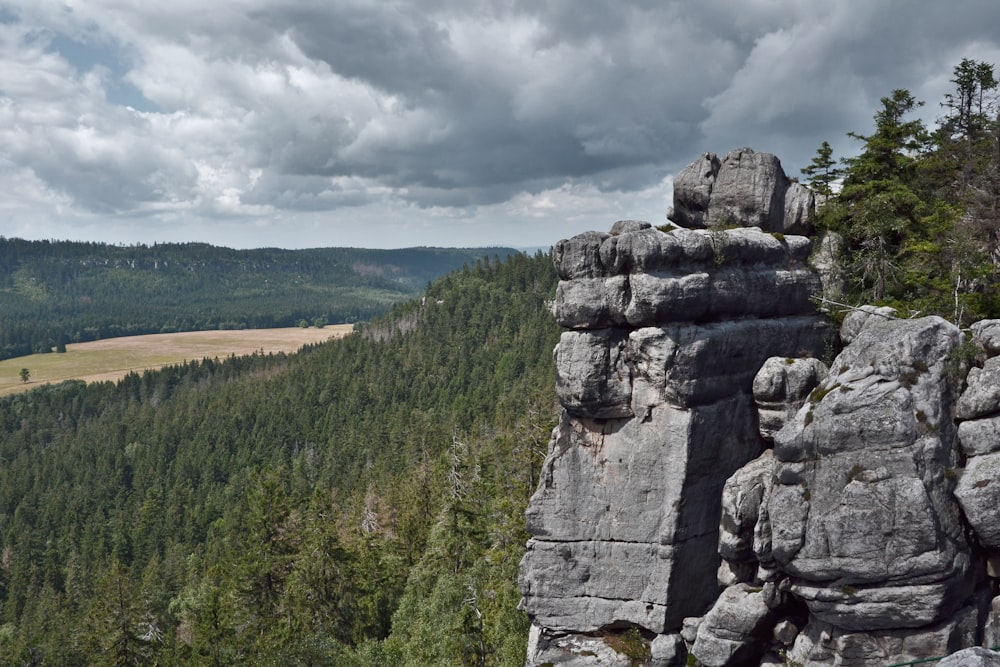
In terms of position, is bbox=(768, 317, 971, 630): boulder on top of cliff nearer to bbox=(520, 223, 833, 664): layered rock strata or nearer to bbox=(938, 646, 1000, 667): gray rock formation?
bbox=(938, 646, 1000, 667): gray rock formation

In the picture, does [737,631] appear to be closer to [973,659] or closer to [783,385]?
[973,659]

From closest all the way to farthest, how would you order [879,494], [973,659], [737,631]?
[973,659], [879,494], [737,631]

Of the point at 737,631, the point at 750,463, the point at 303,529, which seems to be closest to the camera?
the point at 737,631

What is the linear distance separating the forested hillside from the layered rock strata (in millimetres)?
10721

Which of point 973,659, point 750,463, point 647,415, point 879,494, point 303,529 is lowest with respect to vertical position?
point 303,529

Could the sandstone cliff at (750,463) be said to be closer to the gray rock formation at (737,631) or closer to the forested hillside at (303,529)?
the gray rock formation at (737,631)

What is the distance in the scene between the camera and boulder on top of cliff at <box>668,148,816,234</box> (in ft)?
99.5

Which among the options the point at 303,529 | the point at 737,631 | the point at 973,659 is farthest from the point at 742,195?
the point at 303,529

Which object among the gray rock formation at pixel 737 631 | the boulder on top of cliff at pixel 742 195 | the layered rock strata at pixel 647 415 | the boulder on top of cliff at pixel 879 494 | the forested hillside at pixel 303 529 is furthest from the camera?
the forested hillside at pixel 303 529

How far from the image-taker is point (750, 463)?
86.5ft

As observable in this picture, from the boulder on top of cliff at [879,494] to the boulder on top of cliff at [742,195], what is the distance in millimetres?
9260

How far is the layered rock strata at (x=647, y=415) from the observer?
2602 cm

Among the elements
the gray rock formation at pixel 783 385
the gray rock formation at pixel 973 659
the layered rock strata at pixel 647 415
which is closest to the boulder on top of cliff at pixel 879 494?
the gray rock formation at pixel 973 659

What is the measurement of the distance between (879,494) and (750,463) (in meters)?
5.72
